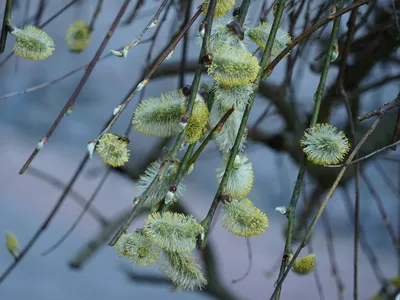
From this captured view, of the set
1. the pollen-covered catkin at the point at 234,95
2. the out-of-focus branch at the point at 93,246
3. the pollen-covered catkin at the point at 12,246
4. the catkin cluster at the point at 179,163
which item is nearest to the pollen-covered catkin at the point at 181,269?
the catkin cluster at the point at 179,163

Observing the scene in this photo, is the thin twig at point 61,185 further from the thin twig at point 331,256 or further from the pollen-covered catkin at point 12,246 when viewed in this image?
the thin twig at point 331,256

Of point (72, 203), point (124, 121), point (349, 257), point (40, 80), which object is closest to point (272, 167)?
point (349, 257)

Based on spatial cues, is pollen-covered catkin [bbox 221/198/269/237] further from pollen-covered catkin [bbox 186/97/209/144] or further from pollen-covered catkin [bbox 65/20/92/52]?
pollen-covered catkin [bbox 65/20/92/52]

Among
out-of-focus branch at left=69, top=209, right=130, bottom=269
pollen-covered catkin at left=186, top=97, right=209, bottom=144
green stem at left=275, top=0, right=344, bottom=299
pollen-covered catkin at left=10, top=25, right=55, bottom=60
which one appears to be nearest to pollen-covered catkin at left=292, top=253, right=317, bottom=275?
green stem at left=275, top=0, right=344, bottom=299

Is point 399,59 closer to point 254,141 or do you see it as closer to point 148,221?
point 254,141

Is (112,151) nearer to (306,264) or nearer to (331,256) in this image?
(306,264)

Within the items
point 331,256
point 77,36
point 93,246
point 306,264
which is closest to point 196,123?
point 306,264
